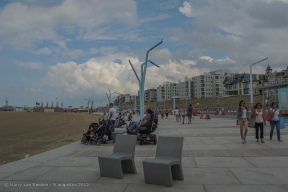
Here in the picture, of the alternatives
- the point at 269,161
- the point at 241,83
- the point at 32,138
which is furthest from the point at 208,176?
the point at 241,83

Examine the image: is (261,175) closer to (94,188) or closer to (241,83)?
(94,188)

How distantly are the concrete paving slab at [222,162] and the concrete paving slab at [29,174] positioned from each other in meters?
3.77

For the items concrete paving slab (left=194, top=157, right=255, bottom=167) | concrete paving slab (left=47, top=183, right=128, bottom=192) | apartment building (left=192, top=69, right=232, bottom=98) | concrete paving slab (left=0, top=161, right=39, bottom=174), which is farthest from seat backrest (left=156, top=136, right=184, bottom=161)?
apartment building (left=192, top=69, right=232, bottom=98)

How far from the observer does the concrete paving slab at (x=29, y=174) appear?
5.98 meters

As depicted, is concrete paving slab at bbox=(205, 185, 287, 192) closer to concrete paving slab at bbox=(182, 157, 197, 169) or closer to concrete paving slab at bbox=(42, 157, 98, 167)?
concrete paving slab at bbox=(182, 157, 197, 169)

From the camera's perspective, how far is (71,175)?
20.3 feet

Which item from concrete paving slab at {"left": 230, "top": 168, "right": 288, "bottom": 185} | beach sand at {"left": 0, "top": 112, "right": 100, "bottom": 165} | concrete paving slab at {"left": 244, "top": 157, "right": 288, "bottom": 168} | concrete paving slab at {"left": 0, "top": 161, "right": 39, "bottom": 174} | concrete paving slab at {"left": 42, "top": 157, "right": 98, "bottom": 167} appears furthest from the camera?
beach sand at {"left": 0, "top": 112, "right": 100, "bottom": 165}

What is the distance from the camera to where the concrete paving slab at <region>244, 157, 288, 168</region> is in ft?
22.6

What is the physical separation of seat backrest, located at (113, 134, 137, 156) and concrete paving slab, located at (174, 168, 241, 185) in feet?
4.09

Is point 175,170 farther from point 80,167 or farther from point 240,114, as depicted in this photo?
point 240,114

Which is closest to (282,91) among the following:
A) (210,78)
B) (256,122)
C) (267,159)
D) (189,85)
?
(256,122)

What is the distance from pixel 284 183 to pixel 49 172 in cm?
498

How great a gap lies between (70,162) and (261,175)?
4.81 meters

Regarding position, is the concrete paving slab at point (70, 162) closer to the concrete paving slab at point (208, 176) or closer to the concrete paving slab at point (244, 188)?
the concrete paving slab at point (208, 176)
